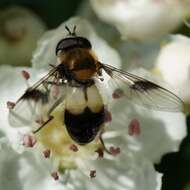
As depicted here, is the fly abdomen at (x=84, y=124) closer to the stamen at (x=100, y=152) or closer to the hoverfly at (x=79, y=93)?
the hoverfly at (x=79, y=93)

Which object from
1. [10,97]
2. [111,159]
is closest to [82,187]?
[111,159]

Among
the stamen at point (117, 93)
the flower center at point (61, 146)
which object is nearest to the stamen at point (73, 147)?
the flower center at point (61, 146)

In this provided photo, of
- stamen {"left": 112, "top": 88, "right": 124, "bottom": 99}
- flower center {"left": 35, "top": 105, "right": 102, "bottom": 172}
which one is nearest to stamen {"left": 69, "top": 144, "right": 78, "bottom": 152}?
flower center {"left": 35, "top": 105, "right": 102, "bottom": 172}

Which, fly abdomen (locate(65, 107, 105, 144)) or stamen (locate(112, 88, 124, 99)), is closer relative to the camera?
fly abdomen (locate(65, 107, 105, 144))

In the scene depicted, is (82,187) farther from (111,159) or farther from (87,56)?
(87,56)

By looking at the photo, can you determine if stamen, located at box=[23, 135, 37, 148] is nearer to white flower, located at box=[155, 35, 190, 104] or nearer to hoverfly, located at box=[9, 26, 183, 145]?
hoverfly, located at box=[9, 26, 183, 145]

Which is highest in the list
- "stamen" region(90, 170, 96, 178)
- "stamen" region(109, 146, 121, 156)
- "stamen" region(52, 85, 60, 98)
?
"stamen" region(52, 85, 60, 98)

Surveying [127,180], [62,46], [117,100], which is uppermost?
[62,46]
